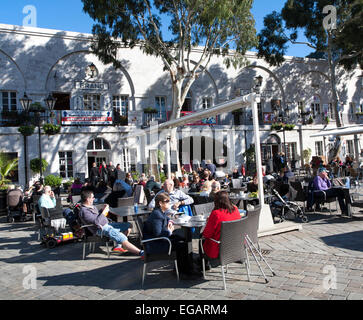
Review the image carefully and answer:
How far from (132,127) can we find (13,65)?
23.2ft

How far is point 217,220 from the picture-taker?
413 cm

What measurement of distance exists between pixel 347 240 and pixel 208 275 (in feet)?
8.99

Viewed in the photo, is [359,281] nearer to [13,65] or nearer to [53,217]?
[53,217]

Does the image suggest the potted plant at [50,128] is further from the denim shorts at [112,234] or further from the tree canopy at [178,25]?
the denim shorts at [112,234]

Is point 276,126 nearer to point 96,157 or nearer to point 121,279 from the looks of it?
point 96,157

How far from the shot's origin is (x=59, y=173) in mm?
18203

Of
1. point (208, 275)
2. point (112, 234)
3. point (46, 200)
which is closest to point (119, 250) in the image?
point (112, 234)

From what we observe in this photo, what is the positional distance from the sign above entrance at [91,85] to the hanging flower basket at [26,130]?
4.28 meters

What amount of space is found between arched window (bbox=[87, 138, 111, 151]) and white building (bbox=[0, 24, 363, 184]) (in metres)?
0.06

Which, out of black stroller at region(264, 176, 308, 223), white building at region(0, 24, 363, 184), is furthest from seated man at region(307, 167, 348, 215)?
white building at region(0, 24, 363, 184)

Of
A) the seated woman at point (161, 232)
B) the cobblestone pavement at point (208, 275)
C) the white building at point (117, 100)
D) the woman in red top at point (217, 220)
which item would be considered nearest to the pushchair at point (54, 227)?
the cobblestone pavement at point (208, 275)
